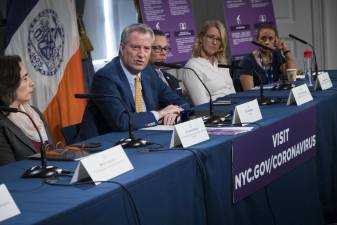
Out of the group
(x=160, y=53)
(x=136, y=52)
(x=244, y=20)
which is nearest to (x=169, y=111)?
(x=136, y=52)

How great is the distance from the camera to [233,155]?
2285mm

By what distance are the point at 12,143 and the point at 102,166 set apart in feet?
2.83

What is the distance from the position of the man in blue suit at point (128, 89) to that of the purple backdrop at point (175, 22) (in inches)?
94.7

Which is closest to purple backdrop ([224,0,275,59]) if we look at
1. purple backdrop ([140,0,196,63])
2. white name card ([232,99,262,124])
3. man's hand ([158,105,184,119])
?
purple backdrop ([140,0,196,63])

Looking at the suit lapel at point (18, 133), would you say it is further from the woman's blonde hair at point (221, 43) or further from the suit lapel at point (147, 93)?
the woman's blonde hair at point (221, 43)

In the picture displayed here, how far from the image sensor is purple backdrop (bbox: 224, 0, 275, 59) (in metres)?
6.48

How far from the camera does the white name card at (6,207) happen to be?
1408 millimetres

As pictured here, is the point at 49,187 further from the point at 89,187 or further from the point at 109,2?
the point at 109,2

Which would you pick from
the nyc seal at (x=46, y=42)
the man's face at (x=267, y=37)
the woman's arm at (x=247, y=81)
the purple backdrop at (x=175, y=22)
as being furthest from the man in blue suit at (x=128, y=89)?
the purple backdrop at (x=175, y=22)

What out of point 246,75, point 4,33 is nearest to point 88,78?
point 4,33

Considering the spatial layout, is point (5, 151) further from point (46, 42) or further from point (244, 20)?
point (244, 20)

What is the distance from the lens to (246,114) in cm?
269

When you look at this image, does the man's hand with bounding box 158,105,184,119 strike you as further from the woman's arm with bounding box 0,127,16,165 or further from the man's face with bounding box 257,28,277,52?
the man's face with bounding box 257,28,277,52

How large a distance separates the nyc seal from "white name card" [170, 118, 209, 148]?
7.96 ft
